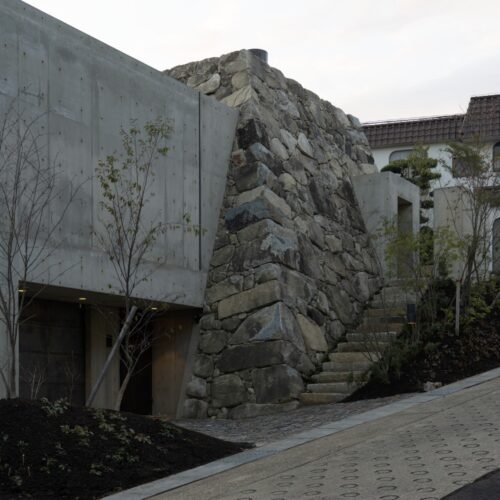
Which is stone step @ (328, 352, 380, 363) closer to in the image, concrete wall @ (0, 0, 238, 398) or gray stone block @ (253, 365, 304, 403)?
gray stone block @ (253, 365, 304, 403)

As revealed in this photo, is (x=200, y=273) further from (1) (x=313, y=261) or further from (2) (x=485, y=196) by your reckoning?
(2) (x=485, y=196)

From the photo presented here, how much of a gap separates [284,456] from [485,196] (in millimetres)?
8366

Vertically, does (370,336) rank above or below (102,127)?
below

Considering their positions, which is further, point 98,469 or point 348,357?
point 348,357

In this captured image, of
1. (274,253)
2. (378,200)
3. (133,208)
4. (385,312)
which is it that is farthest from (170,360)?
(378,200)

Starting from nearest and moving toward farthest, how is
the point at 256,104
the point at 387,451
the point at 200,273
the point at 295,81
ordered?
1. the point at 387,451
2. the point at 200,273
3. the point at 256,104
4. the point at 295,81

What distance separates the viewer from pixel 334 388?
13922mm

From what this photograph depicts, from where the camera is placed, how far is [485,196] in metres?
16.2

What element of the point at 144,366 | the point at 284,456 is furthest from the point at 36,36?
the point at 284,456

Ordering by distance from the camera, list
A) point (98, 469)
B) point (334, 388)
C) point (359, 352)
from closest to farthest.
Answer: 1. point (98, 469)
2. point (334, 388)
3. point (359, 352)

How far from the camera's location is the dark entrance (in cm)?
1331

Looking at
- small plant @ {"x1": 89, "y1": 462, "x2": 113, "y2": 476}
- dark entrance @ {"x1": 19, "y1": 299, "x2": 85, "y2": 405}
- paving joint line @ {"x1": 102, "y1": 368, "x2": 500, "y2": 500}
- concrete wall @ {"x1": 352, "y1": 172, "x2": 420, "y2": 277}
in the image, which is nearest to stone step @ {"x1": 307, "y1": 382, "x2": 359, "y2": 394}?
paving joint line @ {"x1": 102, "y1": 368, "x2": 500, "y2": 500}

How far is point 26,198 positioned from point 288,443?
15.1ft

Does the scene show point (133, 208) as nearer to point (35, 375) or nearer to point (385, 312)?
point (35, 375)
